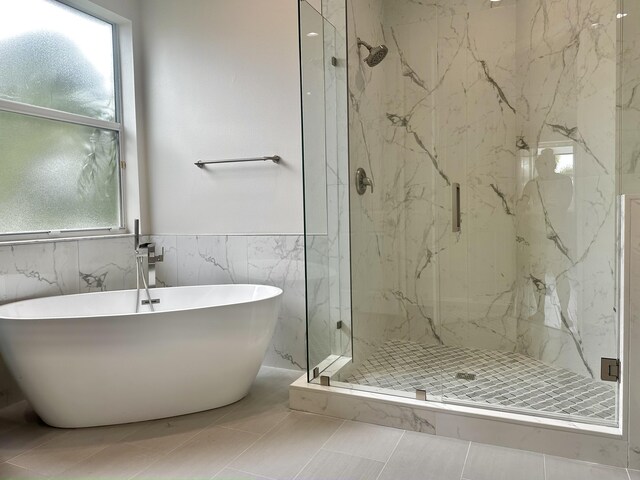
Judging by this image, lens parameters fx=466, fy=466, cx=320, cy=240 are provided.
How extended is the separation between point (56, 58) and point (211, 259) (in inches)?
64.1

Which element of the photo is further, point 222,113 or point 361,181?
point 222,113

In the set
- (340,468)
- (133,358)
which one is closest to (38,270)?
Result: (133,358)

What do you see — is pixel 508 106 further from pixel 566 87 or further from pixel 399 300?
pixel 399 300

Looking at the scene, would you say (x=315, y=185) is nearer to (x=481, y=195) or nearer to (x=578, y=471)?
→ (x=481, y=195)

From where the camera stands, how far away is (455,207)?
264cm

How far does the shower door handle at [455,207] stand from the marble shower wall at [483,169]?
3 cm

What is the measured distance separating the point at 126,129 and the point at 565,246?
2.98 metres

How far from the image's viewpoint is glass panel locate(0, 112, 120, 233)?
2.71 meters

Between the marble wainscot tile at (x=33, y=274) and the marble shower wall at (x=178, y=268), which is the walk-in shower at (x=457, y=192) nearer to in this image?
the marble shower wall at (x=178, y=268)

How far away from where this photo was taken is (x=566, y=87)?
2.39 meters

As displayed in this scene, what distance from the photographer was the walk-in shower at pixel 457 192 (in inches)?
90.0

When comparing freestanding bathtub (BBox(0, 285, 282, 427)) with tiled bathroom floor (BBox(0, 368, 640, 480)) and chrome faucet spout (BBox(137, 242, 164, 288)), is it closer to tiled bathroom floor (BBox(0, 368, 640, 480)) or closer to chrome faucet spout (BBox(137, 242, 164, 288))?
tiled bathroom floor (BBox(0, 368, 640, 480))

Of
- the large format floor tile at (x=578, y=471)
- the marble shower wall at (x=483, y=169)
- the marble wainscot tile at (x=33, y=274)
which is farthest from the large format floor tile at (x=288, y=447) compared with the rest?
the marble wainscot tile at (x=33, y=274)

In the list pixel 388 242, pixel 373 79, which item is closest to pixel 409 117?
pixel 373 79
